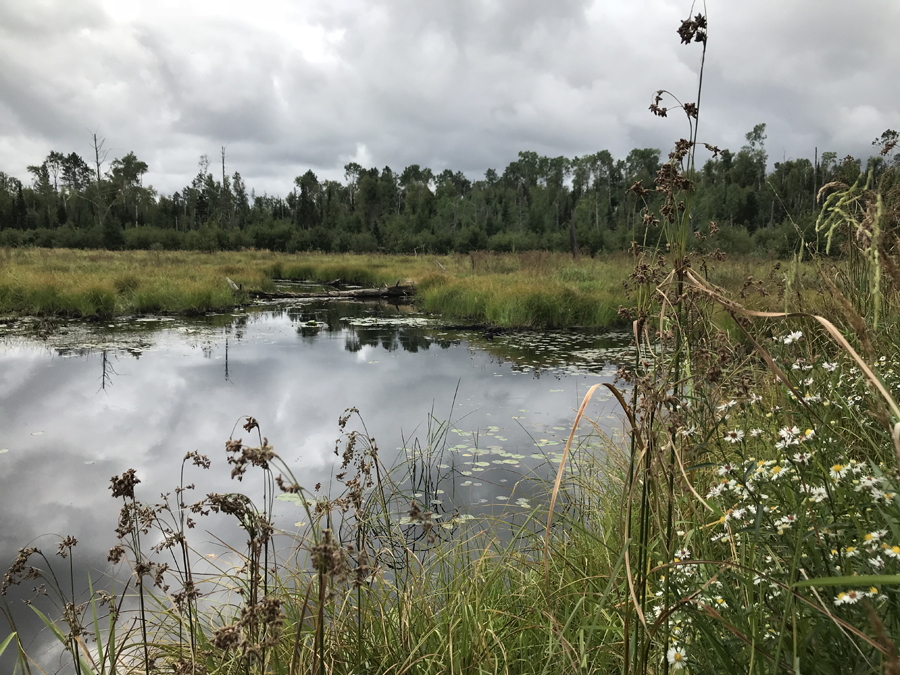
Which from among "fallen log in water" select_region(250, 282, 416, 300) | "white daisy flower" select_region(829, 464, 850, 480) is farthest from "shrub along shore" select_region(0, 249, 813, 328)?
"white daisy flower" select_region(829, 464, 850, 480)

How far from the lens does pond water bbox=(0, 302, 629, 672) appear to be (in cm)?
401

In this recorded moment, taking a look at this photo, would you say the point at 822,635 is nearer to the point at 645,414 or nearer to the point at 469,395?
the point at 645,414

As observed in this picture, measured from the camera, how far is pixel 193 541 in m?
3.49

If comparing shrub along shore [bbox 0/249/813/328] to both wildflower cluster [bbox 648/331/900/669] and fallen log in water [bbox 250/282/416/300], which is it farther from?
wildflower cluster [bbox 648/331/900/669]

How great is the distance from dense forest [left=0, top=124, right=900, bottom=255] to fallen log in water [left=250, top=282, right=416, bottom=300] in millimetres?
19632

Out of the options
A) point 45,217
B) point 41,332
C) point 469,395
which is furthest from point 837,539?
point 45,217

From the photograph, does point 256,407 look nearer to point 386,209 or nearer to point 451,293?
point 451,293

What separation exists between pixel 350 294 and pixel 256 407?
13618 mm

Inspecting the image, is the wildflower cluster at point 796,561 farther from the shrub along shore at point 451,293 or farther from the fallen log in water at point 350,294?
the fallen log in water at point 350,294

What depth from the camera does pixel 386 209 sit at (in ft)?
222

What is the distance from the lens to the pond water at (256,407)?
4.01 metres

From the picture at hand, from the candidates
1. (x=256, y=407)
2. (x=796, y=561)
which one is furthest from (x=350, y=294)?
(x=796, y=561)

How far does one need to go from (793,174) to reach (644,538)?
59434mm

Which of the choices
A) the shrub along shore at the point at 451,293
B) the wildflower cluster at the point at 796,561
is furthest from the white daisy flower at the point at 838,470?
the shrub along shore at the point at 451,293
